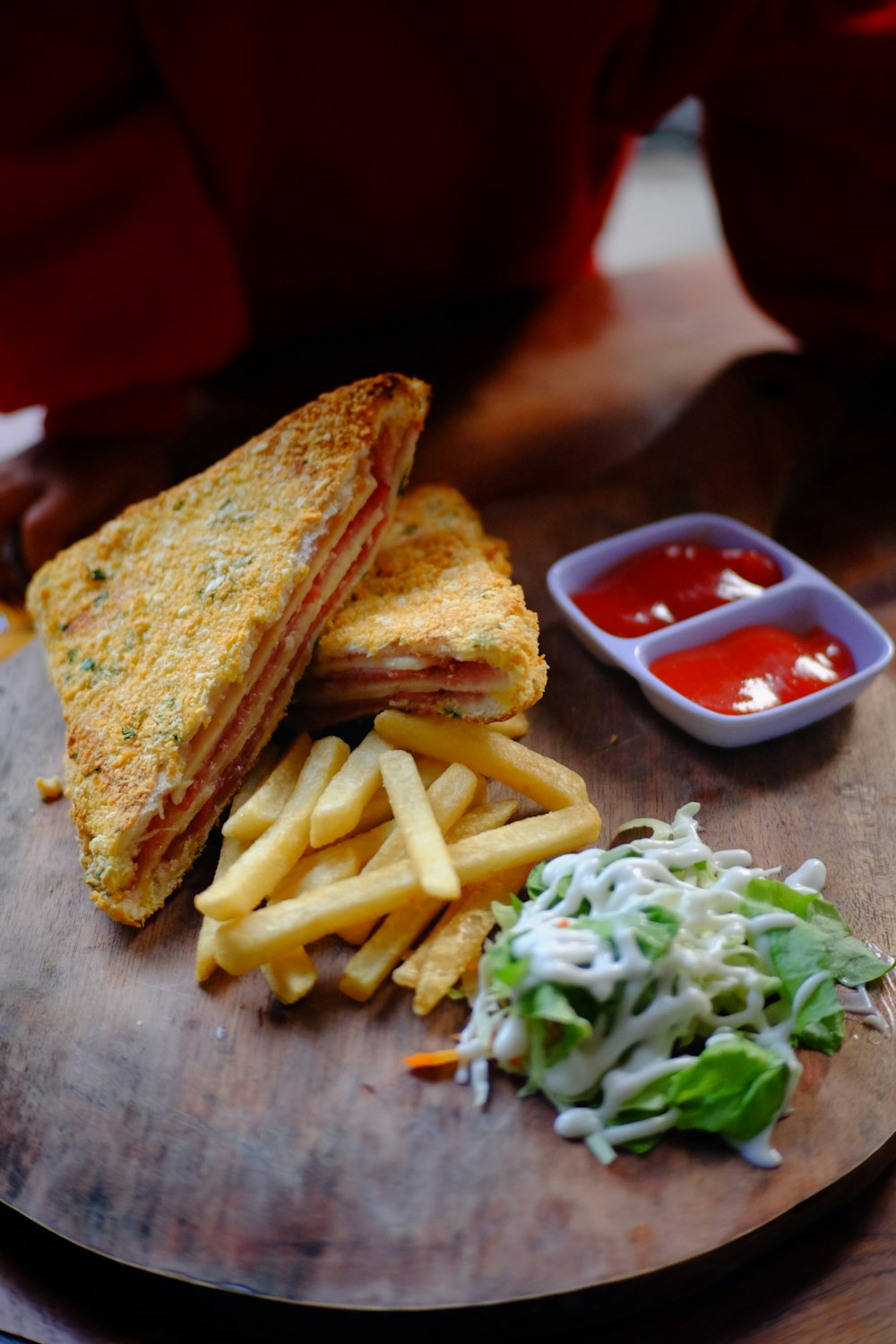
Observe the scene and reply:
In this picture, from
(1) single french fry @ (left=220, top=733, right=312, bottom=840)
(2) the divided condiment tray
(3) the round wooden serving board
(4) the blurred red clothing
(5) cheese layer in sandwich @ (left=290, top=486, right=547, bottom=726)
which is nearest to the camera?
(3) the round wooden serving board

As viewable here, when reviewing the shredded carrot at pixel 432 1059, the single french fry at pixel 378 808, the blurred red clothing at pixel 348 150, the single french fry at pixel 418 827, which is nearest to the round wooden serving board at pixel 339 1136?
the shredded carrot at pixel 432 1059

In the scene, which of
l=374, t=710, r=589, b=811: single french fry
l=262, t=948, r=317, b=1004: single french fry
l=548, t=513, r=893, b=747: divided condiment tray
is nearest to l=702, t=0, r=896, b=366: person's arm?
l=548, t=513, r=893, b=747: divided condiment tray

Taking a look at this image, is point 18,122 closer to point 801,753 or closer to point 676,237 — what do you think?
point 801,753

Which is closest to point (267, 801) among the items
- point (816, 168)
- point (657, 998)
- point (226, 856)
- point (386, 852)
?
point (226, 856)

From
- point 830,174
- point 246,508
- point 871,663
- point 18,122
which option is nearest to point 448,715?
point 246,508

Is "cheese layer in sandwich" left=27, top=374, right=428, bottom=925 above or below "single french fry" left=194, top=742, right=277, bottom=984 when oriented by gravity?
above

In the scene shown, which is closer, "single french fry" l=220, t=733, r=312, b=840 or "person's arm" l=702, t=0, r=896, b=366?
"single french fry" l=220, t=733, r=312, b=840

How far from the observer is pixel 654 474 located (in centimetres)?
325

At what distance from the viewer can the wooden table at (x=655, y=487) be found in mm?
1714

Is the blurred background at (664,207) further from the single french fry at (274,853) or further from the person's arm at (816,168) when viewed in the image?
the single french fry at (274,853)

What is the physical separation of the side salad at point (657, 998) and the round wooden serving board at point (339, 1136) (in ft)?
0.22

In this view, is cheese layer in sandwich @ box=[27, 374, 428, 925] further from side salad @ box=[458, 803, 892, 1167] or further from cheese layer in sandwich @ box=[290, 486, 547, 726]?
side salad @ box=[458, 803, 892, 1167]

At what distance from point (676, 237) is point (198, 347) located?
14.8 feet

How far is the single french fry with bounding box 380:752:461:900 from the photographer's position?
1.90 meters
